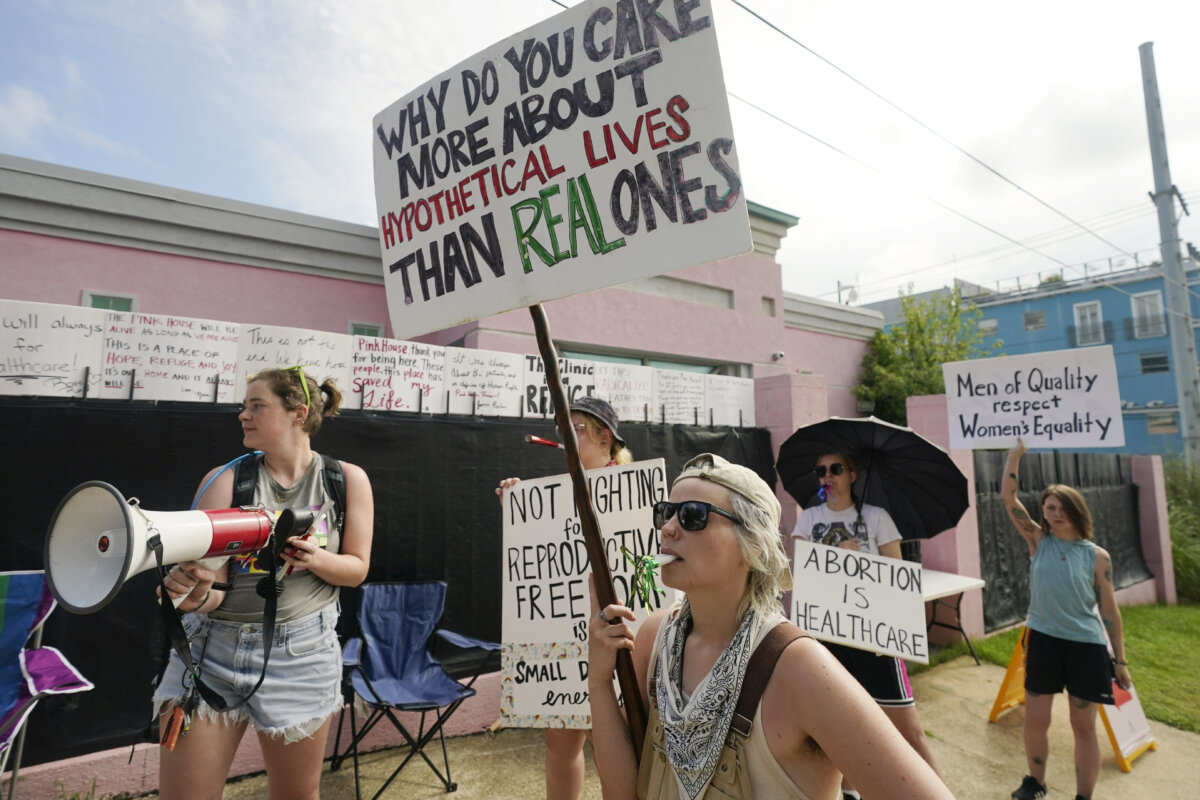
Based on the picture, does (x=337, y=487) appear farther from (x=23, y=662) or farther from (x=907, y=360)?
(x=907, y=360)

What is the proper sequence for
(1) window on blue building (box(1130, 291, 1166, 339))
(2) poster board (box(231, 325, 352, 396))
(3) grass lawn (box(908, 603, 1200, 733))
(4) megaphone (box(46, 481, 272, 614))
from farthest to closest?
(1) window on blue building (box(1130, 291, 1166, 339))
(3) grass lawn (box(908, 603, 1200, 733))
(2) poster board (box(231, 325, 352, 396))
(4) megaphone (box(46, 481, 272, 614))

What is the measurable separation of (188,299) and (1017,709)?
10.3m

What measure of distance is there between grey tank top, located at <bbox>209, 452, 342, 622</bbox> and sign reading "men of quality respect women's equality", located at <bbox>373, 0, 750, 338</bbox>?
708 mm

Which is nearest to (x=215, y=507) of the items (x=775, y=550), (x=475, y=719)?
(x=775, y=550)

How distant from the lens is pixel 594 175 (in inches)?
64.0

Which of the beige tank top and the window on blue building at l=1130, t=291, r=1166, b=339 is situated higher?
the window on blue building at l=1130, t=291, r=1166, b=339

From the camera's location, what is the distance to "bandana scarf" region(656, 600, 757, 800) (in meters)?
1.35

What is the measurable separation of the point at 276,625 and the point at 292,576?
16 centimetres

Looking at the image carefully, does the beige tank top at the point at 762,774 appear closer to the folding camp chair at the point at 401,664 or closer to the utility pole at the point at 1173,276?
the folding camp chair at the point at 401,664

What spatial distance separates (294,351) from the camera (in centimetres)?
411

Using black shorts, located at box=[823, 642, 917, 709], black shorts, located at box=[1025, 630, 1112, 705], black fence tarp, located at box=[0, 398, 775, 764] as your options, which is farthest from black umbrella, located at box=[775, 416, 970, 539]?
black fence tarp, located at box=[0, 398, 775, 764]

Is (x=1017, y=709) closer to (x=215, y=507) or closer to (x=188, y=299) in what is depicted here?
(x=215, y=507)

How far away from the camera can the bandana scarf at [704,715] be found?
53.0 inches

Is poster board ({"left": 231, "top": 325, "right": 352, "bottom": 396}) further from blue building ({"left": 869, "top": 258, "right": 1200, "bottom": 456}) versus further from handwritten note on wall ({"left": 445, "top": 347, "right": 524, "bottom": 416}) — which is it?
blue building ({"left": 869, "top": 258, "right": 1200, "bottom": 456})
